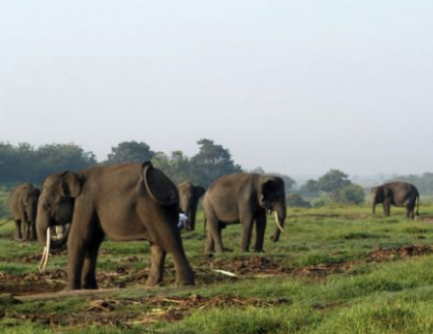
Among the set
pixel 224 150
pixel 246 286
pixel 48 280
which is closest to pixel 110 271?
pixel 48 280

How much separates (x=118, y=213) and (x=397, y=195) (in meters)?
27.2

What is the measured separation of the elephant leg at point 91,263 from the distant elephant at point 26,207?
1287 centimetres

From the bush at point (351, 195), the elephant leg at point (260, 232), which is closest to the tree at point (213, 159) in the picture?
the bush at point (351, 195)

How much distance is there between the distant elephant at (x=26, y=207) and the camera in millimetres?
25375

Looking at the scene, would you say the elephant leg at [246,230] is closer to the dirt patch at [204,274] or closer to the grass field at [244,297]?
the grass field at [244,297]

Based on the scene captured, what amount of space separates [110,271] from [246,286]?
13.1ft

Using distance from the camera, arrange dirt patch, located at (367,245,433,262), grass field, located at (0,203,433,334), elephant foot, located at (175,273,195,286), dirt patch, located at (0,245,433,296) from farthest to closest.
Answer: dirt patch, located at (367,245,433,262)
dirt patch, located at (0,245,433,296)
elephant foot, located at (175,273,195,286)
grass field, located at (0,203,433,334)

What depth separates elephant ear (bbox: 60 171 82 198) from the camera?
1235 cm

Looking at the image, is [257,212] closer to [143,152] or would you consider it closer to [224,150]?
[143,152]

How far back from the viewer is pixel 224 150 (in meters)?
93.3

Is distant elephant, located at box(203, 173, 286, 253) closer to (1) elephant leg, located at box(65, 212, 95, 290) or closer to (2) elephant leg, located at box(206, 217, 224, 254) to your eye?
(2) elephant leg, located at box(206, 217, 224, 254)

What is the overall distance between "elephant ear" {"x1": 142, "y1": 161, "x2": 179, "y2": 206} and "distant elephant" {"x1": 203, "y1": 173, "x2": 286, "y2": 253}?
6.06 metres

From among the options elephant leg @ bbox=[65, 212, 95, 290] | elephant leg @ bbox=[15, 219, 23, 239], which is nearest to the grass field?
elephant leg @ bbox=[65, 212, 95, 290]

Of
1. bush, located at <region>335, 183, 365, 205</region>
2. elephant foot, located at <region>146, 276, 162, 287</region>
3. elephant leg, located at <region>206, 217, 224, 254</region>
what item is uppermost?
bush, located at <region>335, 183, 365, 205</region>
